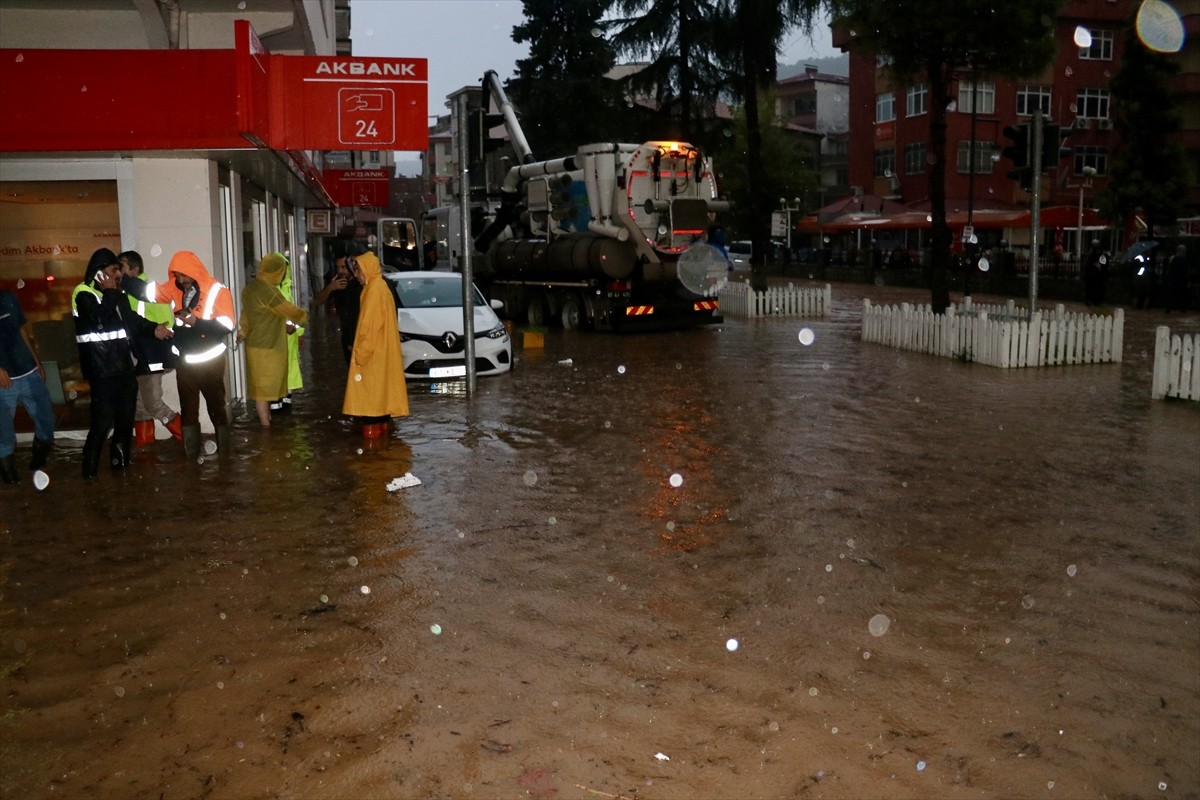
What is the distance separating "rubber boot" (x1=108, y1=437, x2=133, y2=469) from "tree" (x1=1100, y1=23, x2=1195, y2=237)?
39984 millimetres

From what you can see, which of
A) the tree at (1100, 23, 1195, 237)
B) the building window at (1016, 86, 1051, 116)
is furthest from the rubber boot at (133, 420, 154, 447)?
the building window at (1016, 86, 1051, 116)

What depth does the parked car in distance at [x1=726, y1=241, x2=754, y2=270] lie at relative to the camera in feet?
183

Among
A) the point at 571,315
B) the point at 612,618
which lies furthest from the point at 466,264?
the point at 571,315

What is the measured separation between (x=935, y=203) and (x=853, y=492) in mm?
13399

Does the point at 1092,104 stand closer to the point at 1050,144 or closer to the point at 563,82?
the point at 563,82

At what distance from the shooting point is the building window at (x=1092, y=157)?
55.5 m

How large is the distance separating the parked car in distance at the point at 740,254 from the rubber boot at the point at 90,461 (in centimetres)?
4677

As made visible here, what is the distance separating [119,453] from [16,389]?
0.95 meters

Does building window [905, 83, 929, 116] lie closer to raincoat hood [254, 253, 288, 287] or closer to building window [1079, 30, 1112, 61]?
building window [1079, 30, 1112, 61]

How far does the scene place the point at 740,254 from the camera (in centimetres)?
6069

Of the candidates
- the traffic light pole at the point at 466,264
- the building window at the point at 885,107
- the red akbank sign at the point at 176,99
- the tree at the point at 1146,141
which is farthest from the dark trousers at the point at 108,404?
the building window at the point at 885,107

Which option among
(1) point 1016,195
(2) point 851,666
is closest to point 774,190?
(1) point 1016,195

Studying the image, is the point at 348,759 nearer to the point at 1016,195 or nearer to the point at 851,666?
the point at 851,666

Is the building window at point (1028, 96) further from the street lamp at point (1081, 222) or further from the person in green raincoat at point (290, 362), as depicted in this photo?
the person in green raincoat at point (290, 362)
